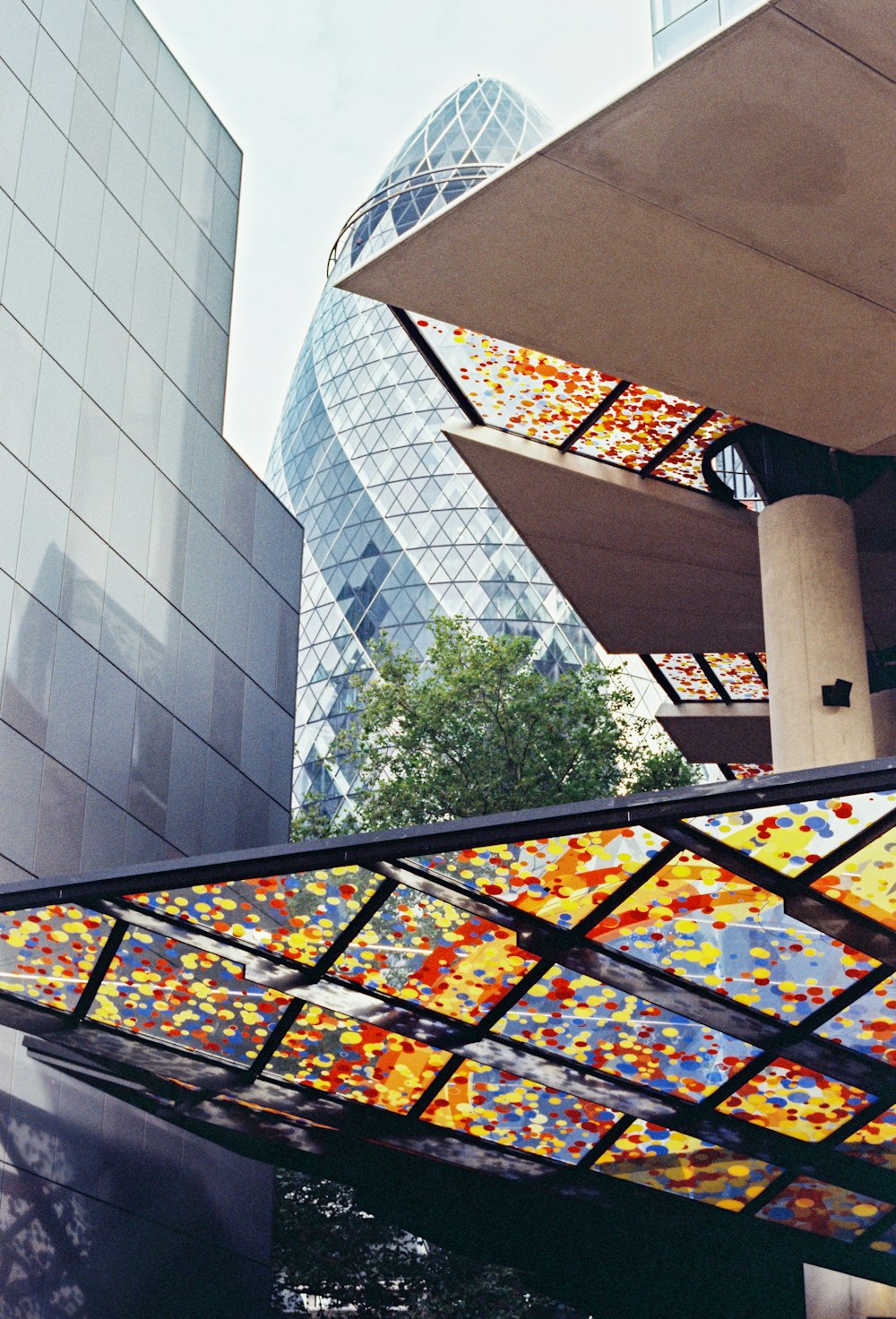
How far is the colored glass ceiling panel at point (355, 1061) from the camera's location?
Result: 14.2 meters

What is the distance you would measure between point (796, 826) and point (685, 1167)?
665 centimetres

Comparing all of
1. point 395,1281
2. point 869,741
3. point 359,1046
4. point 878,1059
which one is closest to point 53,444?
point 359,1046

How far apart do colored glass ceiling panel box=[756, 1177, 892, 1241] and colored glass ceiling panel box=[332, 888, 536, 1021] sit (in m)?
4.73

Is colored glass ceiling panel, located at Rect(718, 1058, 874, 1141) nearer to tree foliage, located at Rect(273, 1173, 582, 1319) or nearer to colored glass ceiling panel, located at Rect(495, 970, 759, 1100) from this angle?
colored glass ceiling panel, located at Rect(495, 970, 759, 1100)

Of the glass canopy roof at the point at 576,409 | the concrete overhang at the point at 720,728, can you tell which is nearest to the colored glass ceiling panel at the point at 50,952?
the glass canopy roof at the point at 576,409

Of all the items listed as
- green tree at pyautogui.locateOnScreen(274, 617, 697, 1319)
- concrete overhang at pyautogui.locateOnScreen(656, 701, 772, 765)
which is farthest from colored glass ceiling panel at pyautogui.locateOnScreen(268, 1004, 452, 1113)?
concrete overhang at pyautogui.locateOnScreen(656, 701, 772, 765)

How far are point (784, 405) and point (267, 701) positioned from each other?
39.2 feet

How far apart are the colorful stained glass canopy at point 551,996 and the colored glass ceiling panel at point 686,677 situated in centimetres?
1597

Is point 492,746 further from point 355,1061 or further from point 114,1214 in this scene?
point 355,1061

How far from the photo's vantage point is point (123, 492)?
21172 millimetres

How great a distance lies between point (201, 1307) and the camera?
19516 mm

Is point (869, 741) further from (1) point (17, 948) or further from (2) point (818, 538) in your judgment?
(1) point (17, 948)

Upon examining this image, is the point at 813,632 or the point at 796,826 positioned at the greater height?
the point at 813,632

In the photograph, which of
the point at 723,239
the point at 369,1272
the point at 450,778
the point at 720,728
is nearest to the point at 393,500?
the point at 720,728
